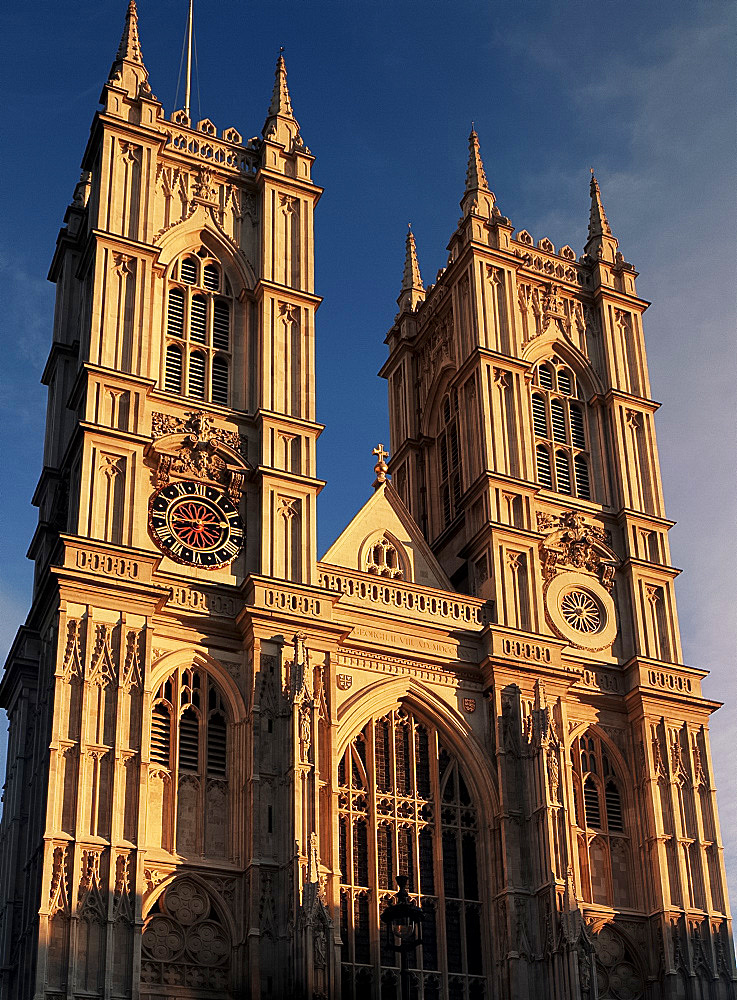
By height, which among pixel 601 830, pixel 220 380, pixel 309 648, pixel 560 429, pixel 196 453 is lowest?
pixel 601 830

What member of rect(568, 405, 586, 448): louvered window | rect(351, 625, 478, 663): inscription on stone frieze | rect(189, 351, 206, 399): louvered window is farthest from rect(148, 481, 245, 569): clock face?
rect(568, 405, 586, 448): louvered window

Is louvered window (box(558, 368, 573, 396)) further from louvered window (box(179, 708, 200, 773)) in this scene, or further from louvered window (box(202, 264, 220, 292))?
louvered window (box(179, 708, 200, 773))

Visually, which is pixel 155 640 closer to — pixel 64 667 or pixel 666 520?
pixel 64 667

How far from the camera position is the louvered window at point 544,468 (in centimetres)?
4159

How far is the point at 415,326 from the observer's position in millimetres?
47594

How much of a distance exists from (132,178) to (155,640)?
44.1 feet

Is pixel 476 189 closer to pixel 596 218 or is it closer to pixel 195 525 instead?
pixel 596 218

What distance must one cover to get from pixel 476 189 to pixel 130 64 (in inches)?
433

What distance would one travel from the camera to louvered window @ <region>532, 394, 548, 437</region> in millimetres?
42406

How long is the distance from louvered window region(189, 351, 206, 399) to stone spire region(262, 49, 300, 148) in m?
7.82

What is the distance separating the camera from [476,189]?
149 ft

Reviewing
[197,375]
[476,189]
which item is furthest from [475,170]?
[197,375]

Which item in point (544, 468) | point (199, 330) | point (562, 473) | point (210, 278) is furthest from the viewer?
point (562, 473)

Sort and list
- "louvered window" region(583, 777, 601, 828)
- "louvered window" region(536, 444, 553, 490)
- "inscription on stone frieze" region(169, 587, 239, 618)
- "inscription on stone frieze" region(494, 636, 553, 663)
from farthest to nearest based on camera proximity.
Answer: "louvered window" region(536, 444, 553, 490), "inscription on stone frieze" region(494, 636, 553, 663), "louvered window" region(583, 777, 601, 828), "inscription on stone frieze" region(169, 587, 239, 618)
